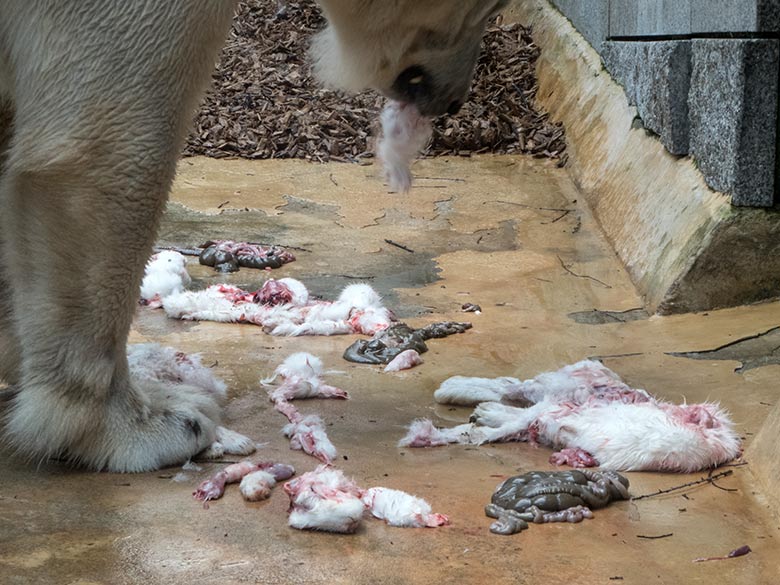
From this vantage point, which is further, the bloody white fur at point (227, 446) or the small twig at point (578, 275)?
the small twig at point (578, 275)

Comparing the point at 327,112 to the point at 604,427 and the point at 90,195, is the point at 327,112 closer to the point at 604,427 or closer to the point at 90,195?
the point at 604,427

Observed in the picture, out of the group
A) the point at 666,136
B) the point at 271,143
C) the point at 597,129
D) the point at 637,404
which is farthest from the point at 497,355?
the point at 271,143

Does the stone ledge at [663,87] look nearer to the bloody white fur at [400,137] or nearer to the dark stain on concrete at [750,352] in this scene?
the dark stain on concrete at [750,352]

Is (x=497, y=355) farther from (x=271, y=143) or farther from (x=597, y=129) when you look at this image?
(x=271, y=143)

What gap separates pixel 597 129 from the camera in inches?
293

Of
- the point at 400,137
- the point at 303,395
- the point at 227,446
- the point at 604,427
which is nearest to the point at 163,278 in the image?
the point at 303,395

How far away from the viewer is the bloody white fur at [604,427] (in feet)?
11.5

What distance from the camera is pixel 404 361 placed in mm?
4457

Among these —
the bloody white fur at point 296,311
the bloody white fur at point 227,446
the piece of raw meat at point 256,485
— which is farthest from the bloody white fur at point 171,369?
the bloody white fur at point 296,311

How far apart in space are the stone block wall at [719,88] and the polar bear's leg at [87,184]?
2.47 m

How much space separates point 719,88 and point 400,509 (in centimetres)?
276

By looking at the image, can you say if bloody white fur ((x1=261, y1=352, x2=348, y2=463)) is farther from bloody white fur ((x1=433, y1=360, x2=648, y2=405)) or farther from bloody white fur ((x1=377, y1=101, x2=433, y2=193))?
bloody white fur ((x1=377, y1=101, x2=433, y2=193))

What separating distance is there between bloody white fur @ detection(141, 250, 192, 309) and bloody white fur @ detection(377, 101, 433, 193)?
1380mm

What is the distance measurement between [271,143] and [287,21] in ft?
9.30
